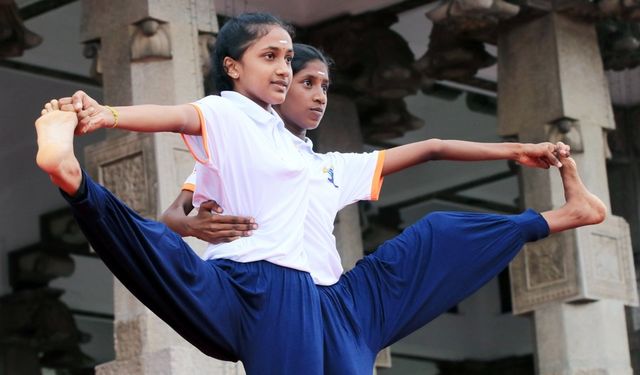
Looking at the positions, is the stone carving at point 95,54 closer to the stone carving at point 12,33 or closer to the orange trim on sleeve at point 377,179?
the stone carving at point 12,33

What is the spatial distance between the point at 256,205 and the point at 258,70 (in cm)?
43

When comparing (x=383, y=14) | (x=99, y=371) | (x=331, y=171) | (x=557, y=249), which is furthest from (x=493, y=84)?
(x=331, y=171)

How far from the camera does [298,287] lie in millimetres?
5188

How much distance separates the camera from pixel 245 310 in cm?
514

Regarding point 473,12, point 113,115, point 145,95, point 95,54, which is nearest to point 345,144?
point 473,12

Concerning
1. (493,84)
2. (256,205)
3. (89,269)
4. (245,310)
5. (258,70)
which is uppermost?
(493,84)

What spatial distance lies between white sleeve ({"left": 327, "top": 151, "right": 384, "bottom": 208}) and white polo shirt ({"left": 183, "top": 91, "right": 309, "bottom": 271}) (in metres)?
0.40

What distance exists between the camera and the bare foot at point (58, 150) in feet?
14.8

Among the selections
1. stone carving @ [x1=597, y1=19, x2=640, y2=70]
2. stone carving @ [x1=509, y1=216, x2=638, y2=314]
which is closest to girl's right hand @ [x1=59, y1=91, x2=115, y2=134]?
stone carving @ [x1=509, y1=216, x2=638, y2=314]

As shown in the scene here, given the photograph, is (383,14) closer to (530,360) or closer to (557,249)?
(557,249)

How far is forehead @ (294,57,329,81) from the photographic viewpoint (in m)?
5.70

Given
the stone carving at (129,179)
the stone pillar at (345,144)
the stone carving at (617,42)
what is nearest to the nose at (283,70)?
the stone carving at (129,179)

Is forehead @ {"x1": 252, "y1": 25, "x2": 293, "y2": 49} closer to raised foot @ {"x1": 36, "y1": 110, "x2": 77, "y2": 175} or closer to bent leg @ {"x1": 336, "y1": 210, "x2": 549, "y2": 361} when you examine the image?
bent leg @ {"x1": 336, "y1": 210, "x2": 549, "y2": 361}

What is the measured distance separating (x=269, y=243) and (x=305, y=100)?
637 mm
